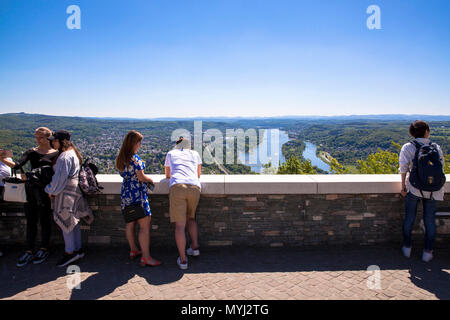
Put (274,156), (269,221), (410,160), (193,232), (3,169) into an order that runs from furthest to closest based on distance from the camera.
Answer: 1. (274,156)
2. (269,221)
3. (3,169)
4. (193,232)
5. (410,160)

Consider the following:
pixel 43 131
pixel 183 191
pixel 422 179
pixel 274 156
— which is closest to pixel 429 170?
pixel 422 179

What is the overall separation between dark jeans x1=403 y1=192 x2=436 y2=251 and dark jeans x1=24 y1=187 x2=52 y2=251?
4.72 metres

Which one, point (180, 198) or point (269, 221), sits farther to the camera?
point (269, 221)

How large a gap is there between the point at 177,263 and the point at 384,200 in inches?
118

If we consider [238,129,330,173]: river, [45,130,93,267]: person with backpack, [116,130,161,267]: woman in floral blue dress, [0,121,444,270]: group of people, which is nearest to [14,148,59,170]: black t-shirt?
[0,121,444,270]: group of people

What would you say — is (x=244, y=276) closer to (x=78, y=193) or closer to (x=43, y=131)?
(x=78, y=193)

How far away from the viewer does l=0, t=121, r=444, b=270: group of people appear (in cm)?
365

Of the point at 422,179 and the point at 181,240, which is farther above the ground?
the point at 422,179

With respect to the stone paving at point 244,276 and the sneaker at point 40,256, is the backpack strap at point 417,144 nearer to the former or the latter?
the stone paving at point 244,276

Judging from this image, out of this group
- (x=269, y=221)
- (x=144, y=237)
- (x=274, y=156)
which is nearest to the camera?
(x=144, y=237)

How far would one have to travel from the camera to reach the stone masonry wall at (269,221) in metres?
4.23

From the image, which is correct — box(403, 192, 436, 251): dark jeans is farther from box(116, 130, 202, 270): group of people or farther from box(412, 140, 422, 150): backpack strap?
box(116, 130, 202, 270): group of people

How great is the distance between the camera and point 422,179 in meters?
3.69

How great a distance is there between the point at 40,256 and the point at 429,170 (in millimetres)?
5000
